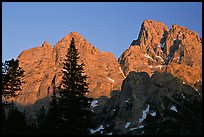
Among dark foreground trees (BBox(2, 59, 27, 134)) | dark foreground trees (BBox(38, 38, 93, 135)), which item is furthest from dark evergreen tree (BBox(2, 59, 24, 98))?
dark foreground trees (BBox(38, 38, 93, 135))

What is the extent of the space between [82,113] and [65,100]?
8.35ft

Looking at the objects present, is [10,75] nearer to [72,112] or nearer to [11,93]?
[11,93]

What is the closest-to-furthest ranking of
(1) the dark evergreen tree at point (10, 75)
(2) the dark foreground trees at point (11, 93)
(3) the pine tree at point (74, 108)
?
(3) the pine tree at point (74, 108)
(2) the dark foreground trees at point (11, 93)
(1) the dark evergreen tree at point (10, 75)

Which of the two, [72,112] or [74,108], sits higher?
[74,108]

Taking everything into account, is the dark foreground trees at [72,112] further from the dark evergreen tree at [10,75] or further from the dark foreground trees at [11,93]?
the dark evergreen tree at [10,75]

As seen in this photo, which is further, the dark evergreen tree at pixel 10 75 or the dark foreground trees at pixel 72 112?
the dark evergreen tree at pixel 10 75

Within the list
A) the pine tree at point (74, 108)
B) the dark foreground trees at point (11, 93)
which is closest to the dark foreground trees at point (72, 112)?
the pine tree at point (74, 108)

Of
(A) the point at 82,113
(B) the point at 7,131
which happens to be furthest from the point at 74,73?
(B) the point at 7,131

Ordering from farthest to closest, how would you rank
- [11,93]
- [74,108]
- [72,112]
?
[11,93], [74,108], [72,112]

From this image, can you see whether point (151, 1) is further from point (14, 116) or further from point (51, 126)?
point (14, 116)

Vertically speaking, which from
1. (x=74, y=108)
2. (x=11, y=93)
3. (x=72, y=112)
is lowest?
(x=72, y=112)

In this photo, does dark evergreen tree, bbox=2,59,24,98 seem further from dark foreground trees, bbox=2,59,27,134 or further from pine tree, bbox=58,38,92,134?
pine tree, bbox=58,38,92,134

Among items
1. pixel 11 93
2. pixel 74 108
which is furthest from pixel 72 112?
pixel 11 93

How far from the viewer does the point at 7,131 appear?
51562mm
